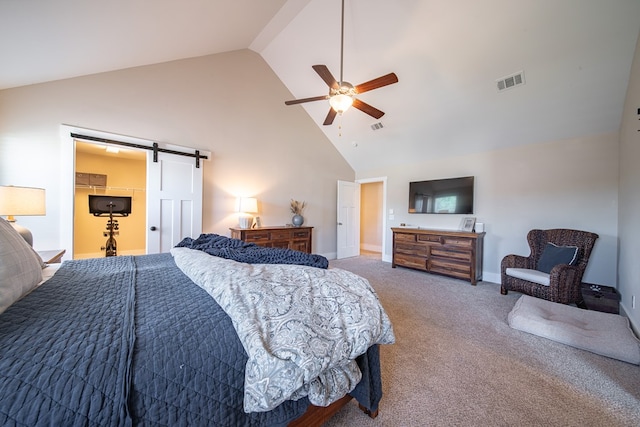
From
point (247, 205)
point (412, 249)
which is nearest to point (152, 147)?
point (247, 205)

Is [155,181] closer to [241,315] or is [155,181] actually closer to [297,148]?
[297,148]

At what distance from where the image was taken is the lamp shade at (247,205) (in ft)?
13.1

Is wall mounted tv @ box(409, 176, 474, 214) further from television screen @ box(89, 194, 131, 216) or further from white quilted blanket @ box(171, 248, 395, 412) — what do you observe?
television screen @ box(89, 194, 131, 216)

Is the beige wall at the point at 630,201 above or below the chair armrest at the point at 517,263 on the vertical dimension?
above

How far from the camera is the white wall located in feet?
10.1

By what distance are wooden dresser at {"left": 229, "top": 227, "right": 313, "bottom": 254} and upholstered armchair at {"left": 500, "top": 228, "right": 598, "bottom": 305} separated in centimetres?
327

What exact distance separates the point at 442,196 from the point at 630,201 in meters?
2.25

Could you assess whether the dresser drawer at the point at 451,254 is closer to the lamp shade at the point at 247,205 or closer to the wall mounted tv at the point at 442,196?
the wall mounted tv at the point at 442,196

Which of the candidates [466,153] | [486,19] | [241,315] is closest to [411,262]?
[466,153]

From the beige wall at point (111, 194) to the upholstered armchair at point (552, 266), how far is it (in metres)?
6.08

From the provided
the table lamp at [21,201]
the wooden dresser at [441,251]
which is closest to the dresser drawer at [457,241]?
the wooden dresser at [441,251]

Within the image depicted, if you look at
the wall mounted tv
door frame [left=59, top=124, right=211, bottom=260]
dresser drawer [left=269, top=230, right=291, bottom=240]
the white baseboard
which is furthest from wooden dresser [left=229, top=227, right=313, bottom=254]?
the white baseboard

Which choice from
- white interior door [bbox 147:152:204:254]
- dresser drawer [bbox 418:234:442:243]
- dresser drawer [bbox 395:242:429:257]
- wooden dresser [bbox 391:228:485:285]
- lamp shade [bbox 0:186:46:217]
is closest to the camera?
lamp shade [bbox 0:186:46:217]

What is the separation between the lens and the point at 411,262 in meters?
4.46
